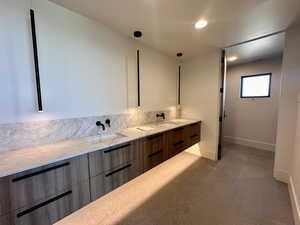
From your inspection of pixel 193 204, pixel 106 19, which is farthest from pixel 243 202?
pixel 106 19

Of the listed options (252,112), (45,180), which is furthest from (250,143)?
(45,180)

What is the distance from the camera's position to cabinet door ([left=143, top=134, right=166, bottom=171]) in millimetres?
1869

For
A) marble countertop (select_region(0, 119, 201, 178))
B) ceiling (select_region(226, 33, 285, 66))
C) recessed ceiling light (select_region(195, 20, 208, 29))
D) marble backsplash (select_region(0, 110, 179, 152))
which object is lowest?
marble countertop (select_region(0, 119, 201, 178))

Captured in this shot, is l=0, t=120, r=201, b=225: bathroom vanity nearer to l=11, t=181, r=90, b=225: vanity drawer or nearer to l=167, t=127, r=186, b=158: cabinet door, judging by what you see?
l=11, t=181, r=90, b=225: vanity drawer

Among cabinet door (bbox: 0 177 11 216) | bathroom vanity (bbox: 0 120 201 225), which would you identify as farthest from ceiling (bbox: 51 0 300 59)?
cabinet door (bbox: 0 177 11 216)

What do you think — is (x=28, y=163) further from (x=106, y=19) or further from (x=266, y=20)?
(x=266, y=20)

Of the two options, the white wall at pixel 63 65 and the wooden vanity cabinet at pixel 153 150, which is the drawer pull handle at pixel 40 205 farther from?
the wooden vanity cabinet at pixel 153 150

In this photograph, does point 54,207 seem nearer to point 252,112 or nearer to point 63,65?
point 63,65

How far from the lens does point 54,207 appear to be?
1.13 metres

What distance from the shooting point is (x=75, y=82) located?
5.57 feet

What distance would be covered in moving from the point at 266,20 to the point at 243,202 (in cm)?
250

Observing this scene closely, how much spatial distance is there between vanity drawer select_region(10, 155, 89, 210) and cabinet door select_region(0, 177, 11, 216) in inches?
0.8

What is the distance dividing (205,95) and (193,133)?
0.94 meters

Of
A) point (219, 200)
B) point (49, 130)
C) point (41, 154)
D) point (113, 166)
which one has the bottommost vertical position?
point (219, 200)
